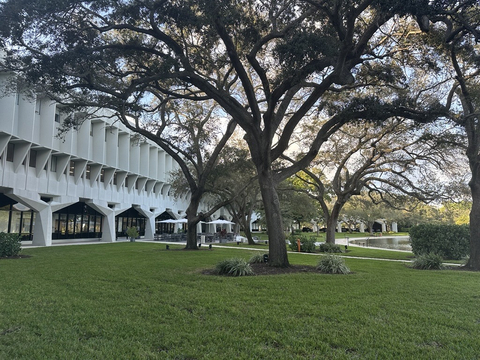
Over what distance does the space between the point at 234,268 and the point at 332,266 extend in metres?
3.34

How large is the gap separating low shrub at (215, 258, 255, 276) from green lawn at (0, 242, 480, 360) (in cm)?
90

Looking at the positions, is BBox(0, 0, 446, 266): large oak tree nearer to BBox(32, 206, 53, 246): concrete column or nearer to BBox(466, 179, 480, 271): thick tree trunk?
BBox(466, 179, 480, 271): thick tree trunk

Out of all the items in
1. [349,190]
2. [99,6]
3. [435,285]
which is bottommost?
[435,285]

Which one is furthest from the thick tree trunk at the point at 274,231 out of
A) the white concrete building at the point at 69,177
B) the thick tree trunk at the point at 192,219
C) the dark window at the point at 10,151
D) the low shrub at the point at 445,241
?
the dark window at the point at 10,151

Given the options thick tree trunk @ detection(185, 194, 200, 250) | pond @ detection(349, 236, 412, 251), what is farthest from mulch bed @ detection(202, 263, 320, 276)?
pond @ detection(349, 236, 412, 251)

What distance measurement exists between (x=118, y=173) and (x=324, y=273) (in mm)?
29683

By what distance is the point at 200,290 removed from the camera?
7.54 meters

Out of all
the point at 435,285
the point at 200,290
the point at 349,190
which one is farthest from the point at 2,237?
the point at 349,190

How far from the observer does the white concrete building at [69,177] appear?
868 inches

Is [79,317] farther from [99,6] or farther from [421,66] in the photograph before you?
[421,66]

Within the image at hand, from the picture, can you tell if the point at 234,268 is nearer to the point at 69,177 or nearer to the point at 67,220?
the point at 69,177

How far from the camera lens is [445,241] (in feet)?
A: 59.4

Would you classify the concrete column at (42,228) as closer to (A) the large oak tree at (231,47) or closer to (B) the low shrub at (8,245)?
(B) the low shrub at (8,245)

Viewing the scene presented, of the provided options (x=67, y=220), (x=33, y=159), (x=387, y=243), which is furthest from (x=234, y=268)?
(x=387, y=243)
